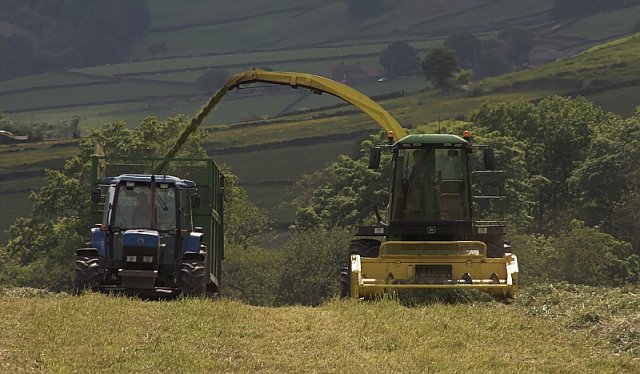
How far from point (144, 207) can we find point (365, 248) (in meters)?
4.56

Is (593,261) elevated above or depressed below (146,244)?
below

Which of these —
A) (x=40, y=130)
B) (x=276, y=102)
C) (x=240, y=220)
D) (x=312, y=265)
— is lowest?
(x=312, y=265)

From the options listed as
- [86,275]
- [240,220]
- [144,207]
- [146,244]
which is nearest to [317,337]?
[146,244]

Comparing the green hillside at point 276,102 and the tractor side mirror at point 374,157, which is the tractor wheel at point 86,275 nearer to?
the tractor side mirror at point 374,157

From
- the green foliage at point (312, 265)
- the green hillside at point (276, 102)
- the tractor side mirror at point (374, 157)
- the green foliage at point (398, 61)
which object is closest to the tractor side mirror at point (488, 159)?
the tractor side mirror at point (374, 157)

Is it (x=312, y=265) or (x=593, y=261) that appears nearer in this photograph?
(x=593, y=261)

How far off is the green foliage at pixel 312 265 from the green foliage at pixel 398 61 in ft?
412

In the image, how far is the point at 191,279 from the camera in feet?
80.1

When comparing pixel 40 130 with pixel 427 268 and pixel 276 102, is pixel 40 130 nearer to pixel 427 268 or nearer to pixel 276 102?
pixel 276 102

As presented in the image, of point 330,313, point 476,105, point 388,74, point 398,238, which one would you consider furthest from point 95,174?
point 388,74

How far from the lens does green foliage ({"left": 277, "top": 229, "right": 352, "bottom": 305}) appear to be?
197ft

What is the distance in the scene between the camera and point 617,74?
401 feet

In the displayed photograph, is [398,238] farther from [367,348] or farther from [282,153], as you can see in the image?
[282,153]

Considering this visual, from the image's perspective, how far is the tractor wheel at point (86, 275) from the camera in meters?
24.2
